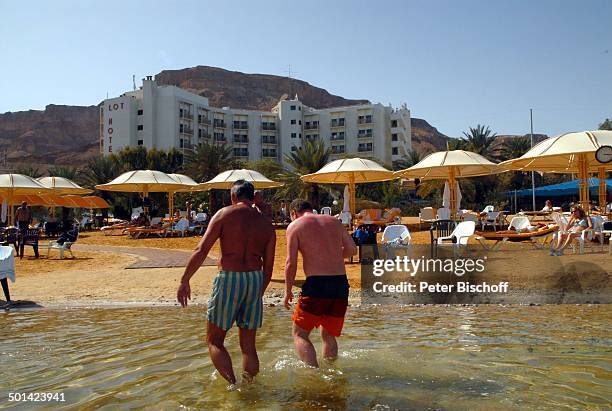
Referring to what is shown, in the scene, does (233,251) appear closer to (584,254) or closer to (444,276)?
(444,276)

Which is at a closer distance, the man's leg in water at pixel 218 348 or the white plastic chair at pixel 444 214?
the man's leg in water at pixel 218 348

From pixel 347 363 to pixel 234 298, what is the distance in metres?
1.42

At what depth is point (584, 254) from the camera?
31.5 ft

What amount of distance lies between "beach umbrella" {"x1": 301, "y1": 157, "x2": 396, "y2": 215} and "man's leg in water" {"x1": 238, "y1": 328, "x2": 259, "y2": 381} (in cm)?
1322

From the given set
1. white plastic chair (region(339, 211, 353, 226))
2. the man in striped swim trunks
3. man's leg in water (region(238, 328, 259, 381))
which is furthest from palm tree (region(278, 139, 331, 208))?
the man in striped swim trunks

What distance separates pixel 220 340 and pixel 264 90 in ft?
491

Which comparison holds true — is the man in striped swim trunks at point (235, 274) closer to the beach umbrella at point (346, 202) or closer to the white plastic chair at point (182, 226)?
the beach umbrella at point (346, 202)

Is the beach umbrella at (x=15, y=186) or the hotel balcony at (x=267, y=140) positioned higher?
the hotel balcony at (x=267, y=140)

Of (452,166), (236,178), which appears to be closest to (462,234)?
(452,166)

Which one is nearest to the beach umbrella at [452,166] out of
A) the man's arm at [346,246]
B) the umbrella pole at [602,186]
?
the umbrella pole at [602,186]

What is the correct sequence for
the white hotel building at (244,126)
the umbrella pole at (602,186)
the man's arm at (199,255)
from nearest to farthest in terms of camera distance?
the man's arm at (199,255) → the umbrella pole at (602,186) → the white hotel building at (244,126)

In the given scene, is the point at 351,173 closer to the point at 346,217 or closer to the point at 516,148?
the point at 346,217

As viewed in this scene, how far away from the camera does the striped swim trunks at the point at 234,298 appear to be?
3486mm

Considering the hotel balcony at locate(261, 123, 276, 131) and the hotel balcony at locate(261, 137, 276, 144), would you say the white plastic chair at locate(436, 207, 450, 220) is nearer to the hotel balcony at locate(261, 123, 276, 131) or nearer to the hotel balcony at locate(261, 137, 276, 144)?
the hotel balcony at locate(261, 137, 276, 144)
